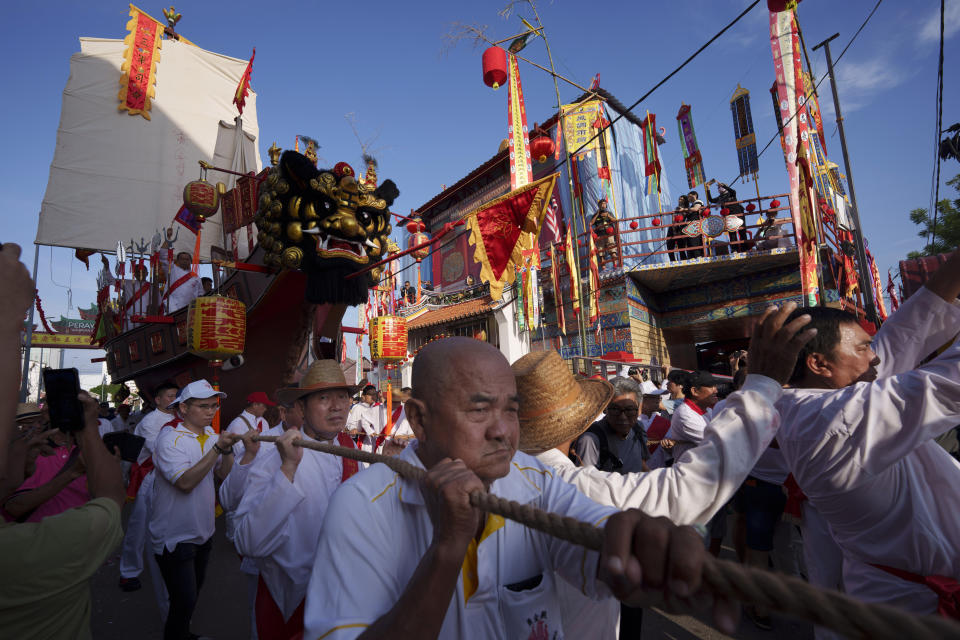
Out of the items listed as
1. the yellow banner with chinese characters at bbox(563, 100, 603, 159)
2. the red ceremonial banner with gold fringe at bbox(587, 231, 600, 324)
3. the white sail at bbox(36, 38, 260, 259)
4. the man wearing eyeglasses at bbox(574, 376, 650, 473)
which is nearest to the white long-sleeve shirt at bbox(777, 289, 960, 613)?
the man wearing eyeglasses at bbox(574, 376, 650, 473)

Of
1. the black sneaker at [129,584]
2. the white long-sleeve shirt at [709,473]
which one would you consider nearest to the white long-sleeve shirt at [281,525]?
the white long-sleeve shirt at [709,473]

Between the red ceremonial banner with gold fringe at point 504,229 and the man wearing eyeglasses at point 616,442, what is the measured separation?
2.71 meters

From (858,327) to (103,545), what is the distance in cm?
285

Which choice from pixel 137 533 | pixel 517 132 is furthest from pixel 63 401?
→ pixel 517 132

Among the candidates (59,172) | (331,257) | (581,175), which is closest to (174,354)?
(331,257)

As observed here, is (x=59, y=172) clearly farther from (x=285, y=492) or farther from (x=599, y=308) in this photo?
(x=285, y=492)

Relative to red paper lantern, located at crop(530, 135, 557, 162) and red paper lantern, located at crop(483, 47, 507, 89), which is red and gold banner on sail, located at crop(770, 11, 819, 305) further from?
red paper lantern, located at crop(483, 47, 507, 89)

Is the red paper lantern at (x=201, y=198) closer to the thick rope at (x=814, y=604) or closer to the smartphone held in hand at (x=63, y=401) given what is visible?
the smartphone held in hand at (x=63, y=401)

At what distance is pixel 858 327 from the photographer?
1.78 m

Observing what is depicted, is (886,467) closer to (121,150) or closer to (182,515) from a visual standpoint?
(182,515)

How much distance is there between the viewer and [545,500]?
141 centimetres

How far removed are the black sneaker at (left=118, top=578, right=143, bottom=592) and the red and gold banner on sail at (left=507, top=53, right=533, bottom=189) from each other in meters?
7.30

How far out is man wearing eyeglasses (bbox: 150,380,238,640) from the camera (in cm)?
320

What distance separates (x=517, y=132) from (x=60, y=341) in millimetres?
23086
